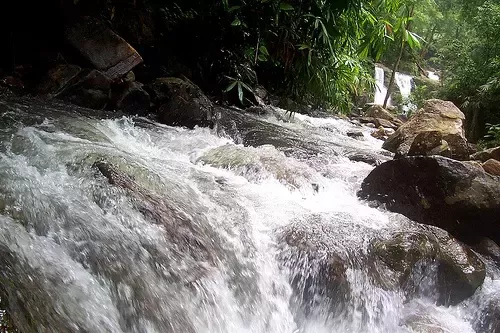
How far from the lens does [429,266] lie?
9.96 feet

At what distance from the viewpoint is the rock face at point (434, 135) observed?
18.7ft

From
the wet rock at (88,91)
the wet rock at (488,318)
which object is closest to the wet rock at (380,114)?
the wet rock at (88,91)

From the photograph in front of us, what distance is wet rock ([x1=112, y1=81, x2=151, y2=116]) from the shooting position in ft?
16.8

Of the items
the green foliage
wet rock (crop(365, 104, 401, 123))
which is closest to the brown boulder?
wet rock (crop(365, 104, 401, 123))

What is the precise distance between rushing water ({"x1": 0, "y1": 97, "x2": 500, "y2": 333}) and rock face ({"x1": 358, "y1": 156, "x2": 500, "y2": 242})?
358 millimetres

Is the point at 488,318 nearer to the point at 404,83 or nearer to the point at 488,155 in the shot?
the point at 488,155

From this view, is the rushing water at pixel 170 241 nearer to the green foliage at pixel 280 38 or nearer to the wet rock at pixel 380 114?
the green foliage at pixel 280 38

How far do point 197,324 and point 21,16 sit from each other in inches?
188

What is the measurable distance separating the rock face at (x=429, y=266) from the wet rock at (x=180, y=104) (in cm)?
317

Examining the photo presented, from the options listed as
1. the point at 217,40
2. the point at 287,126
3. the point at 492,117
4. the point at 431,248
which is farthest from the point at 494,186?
the point at 492,117

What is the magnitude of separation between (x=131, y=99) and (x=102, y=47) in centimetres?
79

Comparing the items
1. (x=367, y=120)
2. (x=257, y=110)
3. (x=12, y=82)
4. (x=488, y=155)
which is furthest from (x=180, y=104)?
(x=367, y=120)

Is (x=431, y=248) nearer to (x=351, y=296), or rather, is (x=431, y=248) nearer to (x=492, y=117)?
(x=351, y=296)

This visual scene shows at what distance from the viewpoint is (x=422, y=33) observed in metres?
22.1
